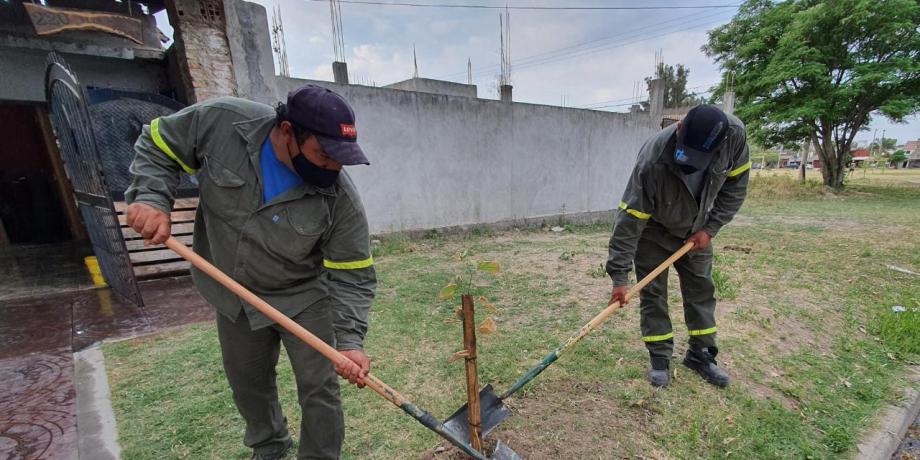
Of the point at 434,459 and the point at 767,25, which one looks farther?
the point at 767,25

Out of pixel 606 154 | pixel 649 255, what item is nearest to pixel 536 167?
pixel 606 154

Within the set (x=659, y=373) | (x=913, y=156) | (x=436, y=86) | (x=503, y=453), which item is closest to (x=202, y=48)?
(x=503, y=453)

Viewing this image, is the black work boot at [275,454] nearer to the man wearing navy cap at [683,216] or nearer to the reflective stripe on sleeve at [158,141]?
the reflective stripe on sleeve at [158,141]

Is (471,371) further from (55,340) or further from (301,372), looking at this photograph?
(55,340)

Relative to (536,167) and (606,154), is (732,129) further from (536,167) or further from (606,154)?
(606,154)

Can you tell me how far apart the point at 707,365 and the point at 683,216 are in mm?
1118

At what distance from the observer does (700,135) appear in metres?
2.19

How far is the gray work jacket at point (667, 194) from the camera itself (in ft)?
7.96

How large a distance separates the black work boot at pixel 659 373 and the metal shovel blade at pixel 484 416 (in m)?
1.18

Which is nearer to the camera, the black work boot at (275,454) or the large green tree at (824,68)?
the black work boot at (275,454)

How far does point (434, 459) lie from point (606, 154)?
8689mm

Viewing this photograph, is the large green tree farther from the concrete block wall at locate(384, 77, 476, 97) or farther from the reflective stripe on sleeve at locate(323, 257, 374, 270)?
the reflective stripe on sleeve at locate(323, 257, 374, 270)

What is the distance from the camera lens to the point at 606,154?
948cm

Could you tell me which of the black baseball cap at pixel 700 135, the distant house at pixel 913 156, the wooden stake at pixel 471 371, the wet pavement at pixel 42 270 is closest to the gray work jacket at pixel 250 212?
the wooden stake at pixel 471 371
